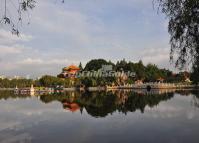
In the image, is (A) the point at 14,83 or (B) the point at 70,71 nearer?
(A) the point at 14,83

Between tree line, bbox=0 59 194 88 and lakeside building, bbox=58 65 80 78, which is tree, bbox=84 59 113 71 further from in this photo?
lakeside building, bbox=58 65 80 78

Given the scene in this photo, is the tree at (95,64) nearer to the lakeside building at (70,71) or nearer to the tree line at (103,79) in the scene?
the tree line at (103,79)

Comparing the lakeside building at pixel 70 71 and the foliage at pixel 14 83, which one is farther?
the lakeside building at pixel 70 71

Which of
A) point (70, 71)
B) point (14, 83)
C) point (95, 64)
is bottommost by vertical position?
point (14, 83)

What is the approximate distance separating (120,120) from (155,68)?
105184 mm

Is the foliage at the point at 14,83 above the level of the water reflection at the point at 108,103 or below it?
above

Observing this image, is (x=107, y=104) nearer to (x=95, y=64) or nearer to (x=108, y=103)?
(x=108, y=103)

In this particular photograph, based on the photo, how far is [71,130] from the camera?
837 inches

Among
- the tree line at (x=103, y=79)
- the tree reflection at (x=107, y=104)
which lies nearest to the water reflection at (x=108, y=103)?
the tree reflection at (x=107, y=104)

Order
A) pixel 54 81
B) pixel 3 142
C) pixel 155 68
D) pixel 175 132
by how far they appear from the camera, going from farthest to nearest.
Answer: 1. pixel 155 68
2. pixel 54 81
3. pixel 175 132
4. pixel 3 142

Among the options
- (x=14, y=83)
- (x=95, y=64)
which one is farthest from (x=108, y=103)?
(x=14, y=83)

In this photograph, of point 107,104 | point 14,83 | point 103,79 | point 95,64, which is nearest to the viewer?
point 107,104

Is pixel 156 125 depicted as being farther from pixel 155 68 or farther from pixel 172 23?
pixel 155 68

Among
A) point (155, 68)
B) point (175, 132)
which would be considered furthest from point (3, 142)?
point (155, 68)
